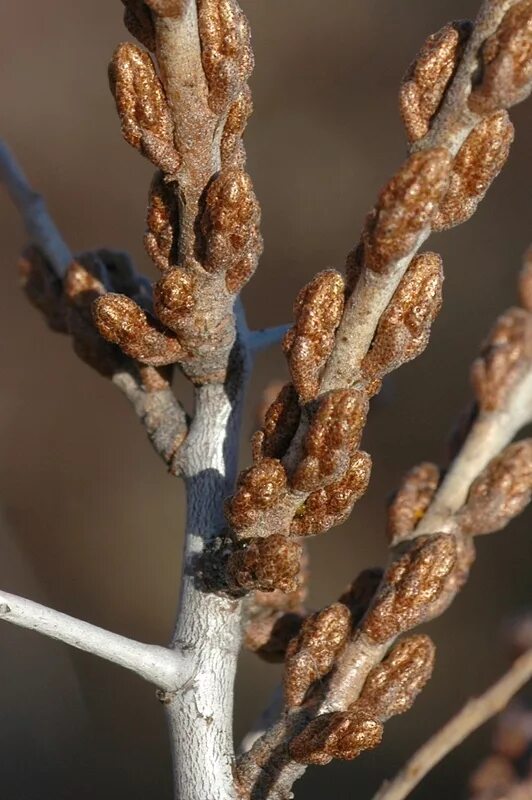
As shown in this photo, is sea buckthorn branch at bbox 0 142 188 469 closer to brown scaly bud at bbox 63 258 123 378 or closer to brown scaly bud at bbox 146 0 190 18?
brown scaly bud at bbox 63 258 123 378

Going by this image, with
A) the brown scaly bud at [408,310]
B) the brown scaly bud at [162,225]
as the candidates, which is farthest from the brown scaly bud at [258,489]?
the brown scaly bud at [162,225]

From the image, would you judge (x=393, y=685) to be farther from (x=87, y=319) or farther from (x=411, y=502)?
(x=87, y=319)

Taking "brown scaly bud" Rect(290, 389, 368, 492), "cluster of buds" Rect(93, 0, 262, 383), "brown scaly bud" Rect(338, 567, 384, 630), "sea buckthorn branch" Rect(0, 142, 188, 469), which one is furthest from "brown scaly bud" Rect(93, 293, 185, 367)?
"brown scaly bud" Rect(338, 567, 384, 630)

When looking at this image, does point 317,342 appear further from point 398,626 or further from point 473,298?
point 473,298

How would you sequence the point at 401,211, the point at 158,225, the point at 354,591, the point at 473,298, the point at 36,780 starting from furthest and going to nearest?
the point at 473,298, the point at 36,780, the point at 354,591, the point at 158,225, the point at 401,211

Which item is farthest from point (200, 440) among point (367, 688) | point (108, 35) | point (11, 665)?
point (108, 35)

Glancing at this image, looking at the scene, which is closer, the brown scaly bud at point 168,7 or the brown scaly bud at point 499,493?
the brown scaly bud at point 168,7

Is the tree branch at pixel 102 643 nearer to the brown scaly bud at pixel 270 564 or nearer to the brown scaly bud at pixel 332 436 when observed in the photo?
the brown scaly bud at pixel 270 564
